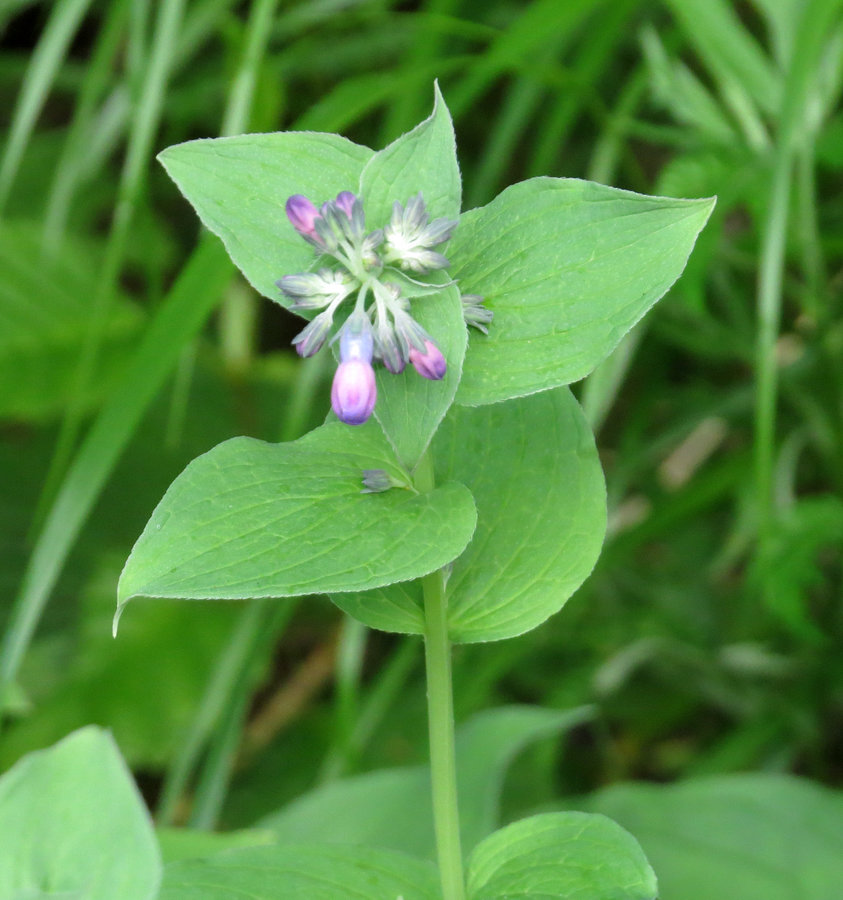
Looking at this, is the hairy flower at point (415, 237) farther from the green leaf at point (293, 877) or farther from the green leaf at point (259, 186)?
the green leaf at point (293, 877)

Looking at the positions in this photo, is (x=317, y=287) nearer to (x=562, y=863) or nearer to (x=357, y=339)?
(x=357, y=339)

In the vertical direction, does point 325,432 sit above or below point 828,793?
above

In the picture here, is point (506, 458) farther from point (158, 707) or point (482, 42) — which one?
point (482, 42)

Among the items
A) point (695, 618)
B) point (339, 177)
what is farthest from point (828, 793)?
point (339, 177)

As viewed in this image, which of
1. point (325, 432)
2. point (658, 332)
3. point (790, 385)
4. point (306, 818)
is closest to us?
point (325, 432)

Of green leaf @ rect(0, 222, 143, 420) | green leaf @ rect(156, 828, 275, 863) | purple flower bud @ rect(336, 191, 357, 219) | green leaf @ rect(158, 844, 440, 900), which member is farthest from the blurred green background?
purple flower bud @ rect(336, 191, 357, 219)

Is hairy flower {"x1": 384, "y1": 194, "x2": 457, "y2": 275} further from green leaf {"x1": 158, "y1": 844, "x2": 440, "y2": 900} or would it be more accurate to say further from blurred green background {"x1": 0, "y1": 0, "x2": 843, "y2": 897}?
blurred green background {"x1": 0, "y1": 0, "x2": 843, "y2": 897}

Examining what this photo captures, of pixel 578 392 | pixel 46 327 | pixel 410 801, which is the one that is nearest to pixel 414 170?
pixel 410 801

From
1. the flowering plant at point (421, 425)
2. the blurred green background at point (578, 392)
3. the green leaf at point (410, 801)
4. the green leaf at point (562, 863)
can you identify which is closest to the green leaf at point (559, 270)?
the flowering plant at point (421, 425)
